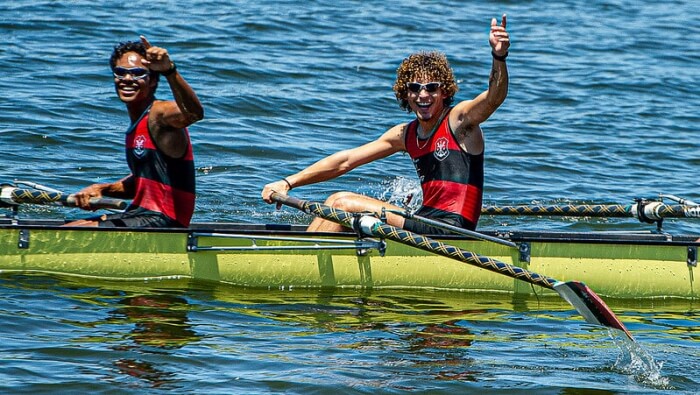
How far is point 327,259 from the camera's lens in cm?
902

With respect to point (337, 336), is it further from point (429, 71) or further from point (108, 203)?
point (429, 71)

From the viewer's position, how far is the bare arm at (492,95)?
794 centimetres

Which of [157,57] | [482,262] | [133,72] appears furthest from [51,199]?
[482,262]

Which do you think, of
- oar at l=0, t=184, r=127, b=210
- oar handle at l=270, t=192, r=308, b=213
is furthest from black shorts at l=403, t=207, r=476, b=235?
oar at l=0, t=184, r=127, b=210

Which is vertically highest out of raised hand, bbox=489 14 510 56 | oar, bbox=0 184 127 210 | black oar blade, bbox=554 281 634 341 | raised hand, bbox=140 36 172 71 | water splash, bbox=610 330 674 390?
raised hand, bbox=489 14 510 56

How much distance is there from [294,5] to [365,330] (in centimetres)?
1687

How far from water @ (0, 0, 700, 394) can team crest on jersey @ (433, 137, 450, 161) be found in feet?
3.65

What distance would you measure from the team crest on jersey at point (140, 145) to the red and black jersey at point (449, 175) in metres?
2.15

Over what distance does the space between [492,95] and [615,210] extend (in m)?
1.99

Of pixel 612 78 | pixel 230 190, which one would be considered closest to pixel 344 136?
pixel 230 190

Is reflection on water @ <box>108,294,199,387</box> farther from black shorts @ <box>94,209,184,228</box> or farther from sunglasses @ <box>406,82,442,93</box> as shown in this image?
sunglasses @ <box>406,82,442,93</box>

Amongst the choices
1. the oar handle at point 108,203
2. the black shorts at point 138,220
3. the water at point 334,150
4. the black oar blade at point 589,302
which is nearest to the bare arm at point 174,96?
the oar handle at point 108,203

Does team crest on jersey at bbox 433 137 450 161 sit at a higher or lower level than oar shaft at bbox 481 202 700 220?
higher

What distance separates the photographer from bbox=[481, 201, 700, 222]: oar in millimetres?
9445
